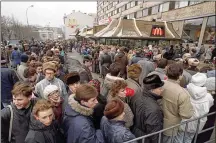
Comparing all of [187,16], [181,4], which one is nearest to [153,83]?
[187,16]

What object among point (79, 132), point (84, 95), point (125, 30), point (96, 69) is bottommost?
point (96, 69)

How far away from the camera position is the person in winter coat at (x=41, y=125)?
1869 millimetres

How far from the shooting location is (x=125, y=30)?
1087 cm

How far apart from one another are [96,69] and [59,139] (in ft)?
26.6

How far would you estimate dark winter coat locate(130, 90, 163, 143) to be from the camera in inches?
90.9

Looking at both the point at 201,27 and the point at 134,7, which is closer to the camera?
the point at 201,27

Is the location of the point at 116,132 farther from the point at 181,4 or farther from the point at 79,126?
the point at 181,4

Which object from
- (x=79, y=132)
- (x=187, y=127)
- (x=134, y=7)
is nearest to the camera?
(x=79, y=132)

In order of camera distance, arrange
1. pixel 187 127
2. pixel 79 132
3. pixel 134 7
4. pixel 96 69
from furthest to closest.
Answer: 1. pixel 134 7
2. pixel 96 69
3. pixel 187 127
4. pixel 79 132

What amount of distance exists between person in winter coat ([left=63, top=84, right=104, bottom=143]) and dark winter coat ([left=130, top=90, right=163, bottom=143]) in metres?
0.64

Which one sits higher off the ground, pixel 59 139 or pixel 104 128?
pixel 104 128

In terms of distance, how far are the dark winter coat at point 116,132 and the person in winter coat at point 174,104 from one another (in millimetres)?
794

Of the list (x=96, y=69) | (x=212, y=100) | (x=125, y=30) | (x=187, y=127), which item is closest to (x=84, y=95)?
(x=187, y=127)

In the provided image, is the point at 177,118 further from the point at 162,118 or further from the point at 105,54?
the point at 105,54
